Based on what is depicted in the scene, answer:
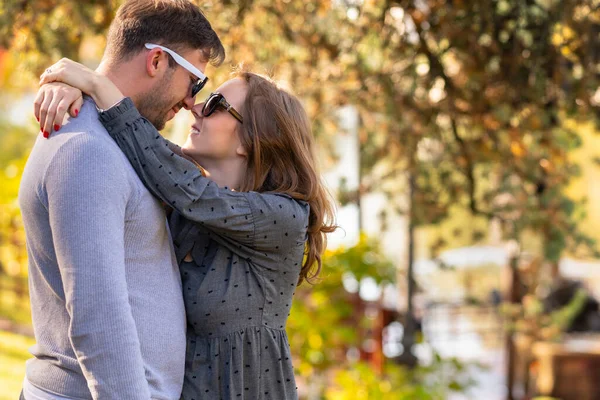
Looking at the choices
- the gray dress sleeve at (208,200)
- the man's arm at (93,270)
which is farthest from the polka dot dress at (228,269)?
the man's arm at (93,270)

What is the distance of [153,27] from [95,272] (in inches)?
26.4

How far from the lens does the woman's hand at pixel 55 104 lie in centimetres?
179

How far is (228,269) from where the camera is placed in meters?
2.12

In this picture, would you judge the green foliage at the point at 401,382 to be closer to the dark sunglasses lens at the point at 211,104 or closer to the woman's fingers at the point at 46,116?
the dark sunglasses lens at the point at 211,104

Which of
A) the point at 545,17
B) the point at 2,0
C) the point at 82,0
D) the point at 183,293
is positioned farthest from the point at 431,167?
the point at 183,293

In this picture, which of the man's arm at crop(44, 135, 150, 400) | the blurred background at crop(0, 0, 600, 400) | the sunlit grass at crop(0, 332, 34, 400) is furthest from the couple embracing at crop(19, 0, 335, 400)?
the sunlit grass at crop(0, 332, 34, 400)

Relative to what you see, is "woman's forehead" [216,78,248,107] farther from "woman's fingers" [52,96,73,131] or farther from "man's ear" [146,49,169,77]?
"woman's fingers" [52,96,73,131]

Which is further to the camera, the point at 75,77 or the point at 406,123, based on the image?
the point at 406,123

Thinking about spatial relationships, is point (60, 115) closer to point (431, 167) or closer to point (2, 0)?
point (2, 0)

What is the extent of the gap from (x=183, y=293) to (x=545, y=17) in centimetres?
309

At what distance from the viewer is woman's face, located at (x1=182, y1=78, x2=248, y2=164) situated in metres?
2.25

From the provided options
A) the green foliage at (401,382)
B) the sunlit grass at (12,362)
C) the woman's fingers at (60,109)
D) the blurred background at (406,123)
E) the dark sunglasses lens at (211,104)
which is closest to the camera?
the woman's fingers at (60,109)

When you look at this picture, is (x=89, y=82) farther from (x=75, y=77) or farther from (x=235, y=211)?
(x=235, y=211)

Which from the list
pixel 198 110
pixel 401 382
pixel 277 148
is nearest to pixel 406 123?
pixel 401 382
